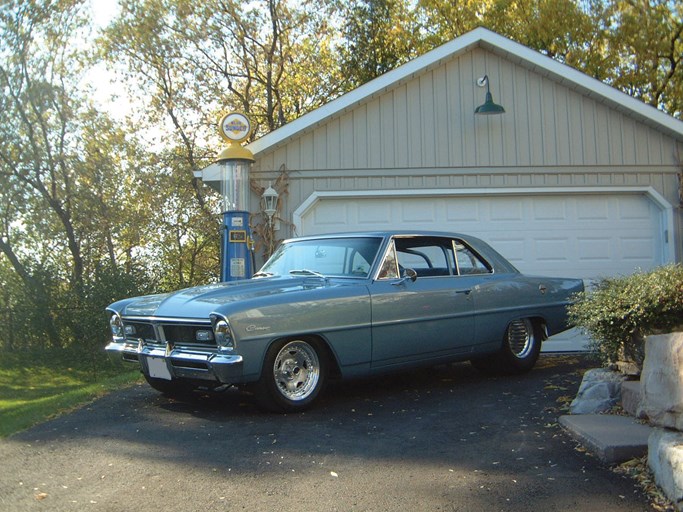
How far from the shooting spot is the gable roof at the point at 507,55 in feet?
34.0

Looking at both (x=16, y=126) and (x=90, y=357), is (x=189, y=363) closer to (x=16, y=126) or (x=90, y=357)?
(x=90, y=357)

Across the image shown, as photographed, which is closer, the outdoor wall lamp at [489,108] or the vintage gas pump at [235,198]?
the vintage gas pump at [235,198]

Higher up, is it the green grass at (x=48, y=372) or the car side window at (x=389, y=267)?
the car side window at (x=389, y=267)

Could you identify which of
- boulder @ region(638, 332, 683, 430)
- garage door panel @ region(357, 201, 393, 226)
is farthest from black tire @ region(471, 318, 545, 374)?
garage door panel @ region(357, 201, 393, 226)

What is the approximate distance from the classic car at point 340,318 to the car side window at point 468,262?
16 millimetres

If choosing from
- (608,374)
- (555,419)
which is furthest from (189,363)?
(608,374)

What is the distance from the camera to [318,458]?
4.34 metres

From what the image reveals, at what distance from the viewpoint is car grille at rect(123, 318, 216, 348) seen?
533cm

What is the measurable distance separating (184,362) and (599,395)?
323 centimetres

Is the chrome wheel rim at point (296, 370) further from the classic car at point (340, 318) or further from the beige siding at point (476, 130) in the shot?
the beige siding at point (476, 130)

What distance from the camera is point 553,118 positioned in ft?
35.3

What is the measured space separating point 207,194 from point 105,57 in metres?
4.80

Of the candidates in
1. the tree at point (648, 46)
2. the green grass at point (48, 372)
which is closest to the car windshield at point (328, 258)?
the green grass at point (48, 372)

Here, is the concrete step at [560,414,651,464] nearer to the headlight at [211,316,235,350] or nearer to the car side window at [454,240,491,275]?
the car side window at [454,240,491,275]
